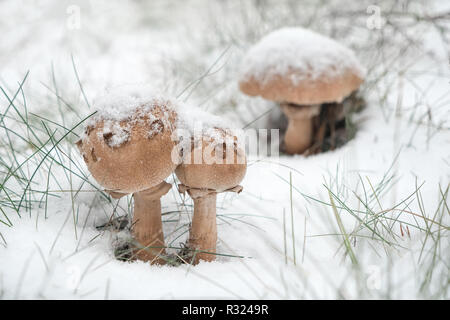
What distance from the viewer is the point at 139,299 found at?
1.11 m

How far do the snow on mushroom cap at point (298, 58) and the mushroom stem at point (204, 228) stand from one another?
48.7 inches

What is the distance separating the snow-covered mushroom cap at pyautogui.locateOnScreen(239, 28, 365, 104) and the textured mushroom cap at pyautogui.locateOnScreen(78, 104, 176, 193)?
4.28ft

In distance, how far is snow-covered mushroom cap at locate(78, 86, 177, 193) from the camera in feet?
4.05

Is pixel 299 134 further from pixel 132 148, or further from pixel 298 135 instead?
pixel 132 148

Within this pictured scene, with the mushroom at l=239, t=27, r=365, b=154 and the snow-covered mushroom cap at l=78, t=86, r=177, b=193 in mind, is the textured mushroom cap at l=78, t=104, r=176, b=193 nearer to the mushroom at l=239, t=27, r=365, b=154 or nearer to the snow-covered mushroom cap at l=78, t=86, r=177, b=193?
the snow-covered mushroom cap at l=78, t=86, r=177, b=193

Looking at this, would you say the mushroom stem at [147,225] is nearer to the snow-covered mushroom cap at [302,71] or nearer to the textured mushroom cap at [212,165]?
the textured mushroom cap at [212,165]

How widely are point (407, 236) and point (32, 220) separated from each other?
1642mm

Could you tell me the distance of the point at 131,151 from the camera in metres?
1.23

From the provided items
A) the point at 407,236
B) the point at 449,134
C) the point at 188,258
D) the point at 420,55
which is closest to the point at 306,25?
the point at 420,55

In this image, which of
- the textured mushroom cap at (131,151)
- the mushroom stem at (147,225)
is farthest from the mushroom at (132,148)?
the mushroom stem at (147,225)

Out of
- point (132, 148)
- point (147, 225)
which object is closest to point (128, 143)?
point (132, 148)
